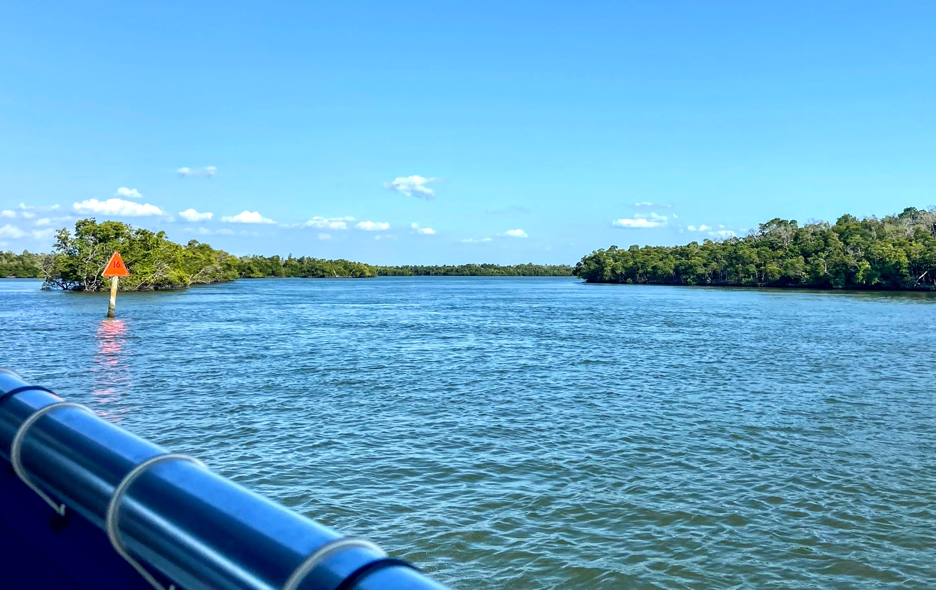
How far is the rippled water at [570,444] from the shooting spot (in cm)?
925

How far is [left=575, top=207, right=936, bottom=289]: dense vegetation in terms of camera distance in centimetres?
10625

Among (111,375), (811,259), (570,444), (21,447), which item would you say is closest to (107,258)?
(111,375)

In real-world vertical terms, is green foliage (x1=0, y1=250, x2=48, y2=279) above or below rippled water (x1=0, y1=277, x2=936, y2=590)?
above

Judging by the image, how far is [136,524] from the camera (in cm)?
176

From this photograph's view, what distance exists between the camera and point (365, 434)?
1523 centimetres

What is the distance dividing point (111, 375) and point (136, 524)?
77.2 ft

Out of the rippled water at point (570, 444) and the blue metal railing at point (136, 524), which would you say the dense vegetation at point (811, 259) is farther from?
the blue metal railing at point (136, 524)

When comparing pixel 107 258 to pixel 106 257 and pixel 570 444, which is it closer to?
pixel 106 257

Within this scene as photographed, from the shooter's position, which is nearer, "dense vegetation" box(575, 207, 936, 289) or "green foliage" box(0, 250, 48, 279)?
"dense vegetation" box(575, 207, 936, 289)

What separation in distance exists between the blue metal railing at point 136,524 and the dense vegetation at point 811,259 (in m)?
119

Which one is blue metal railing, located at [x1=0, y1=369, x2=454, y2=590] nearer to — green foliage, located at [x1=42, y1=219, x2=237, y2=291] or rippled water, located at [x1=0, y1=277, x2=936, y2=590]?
rippled water, located at [x1=0, y1=277, x2=936, y2=590]

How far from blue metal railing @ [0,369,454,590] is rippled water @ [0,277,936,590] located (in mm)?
6655

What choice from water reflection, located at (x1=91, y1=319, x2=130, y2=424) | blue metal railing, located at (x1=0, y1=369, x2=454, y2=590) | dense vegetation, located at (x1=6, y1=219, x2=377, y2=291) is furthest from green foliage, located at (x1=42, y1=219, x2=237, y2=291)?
blue metal railing, located at (x1=0, y1=369, x2=454, y2=590)

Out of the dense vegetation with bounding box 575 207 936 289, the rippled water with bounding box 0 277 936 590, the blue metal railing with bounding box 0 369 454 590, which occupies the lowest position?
the rippled water with bounding box 0 277 936 590
